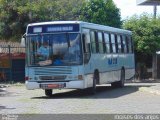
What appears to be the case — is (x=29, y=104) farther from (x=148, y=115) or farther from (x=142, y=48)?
(x=142, y=48)

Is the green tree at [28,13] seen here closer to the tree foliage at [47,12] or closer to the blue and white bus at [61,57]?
the tree foliage at [47,12]

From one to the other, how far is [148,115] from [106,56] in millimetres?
11322

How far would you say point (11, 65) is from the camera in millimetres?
36875

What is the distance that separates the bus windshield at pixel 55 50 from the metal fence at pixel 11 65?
14.3 m

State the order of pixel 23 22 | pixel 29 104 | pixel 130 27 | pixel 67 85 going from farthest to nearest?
pixel 130 27 → pixel 23 22 → pixel 67 85 → pixel 29 104

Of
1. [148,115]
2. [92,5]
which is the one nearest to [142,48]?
[92,5]

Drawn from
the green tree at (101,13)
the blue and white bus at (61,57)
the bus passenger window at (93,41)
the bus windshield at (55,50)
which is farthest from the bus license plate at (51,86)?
the green tree at (101,13)

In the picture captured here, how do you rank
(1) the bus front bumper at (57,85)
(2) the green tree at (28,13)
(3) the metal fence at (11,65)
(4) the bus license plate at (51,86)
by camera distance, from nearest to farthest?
(1) the bus front bumper at (57,85)
(4) the bus license plate at (51,86)
(3) the metal fence at (11,65)
(2) the green tree at (28,13)

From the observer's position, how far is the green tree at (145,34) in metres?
41.7

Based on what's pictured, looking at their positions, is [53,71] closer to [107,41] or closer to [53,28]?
[53,28]

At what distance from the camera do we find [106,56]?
25.9 meters

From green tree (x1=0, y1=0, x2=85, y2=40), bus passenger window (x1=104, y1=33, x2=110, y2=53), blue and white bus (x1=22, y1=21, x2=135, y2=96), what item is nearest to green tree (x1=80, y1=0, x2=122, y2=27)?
green tree (x1=0, y1=0, x2=85, y2=40)

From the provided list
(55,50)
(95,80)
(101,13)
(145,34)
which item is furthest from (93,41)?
(145,34)

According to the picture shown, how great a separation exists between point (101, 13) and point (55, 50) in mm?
20032
